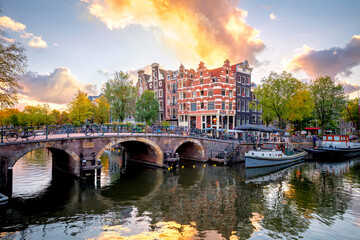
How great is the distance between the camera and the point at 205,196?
1759 centimetres

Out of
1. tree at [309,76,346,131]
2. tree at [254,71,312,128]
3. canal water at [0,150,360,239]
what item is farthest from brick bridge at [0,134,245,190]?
tree at [309,76,346,131]

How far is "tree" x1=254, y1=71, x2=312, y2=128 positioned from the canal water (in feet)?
62.1

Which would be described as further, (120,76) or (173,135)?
(120,76)

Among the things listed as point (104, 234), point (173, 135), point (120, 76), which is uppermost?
point (120, 76)

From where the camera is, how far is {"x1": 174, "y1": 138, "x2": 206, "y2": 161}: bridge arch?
32125mm

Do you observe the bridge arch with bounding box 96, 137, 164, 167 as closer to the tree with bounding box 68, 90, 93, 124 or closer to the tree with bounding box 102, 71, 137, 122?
the tree with bounding box 102, 71, 137, 122

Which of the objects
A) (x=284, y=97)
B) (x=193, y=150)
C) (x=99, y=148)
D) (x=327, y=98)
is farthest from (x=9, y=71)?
→ (x=327, y=98)

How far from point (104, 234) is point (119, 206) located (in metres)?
3.93

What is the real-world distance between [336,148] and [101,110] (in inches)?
1948

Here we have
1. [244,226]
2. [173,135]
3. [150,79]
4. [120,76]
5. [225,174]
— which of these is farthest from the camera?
[150,79]

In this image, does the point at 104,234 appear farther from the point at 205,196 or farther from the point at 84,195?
the point at 205,196

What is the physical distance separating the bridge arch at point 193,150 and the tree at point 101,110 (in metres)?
23.2

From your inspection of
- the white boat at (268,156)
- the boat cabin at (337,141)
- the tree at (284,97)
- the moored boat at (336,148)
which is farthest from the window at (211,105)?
the boat cabin at (337,141)

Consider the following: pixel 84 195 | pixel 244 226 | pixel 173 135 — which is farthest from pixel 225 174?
pixel 84 195
